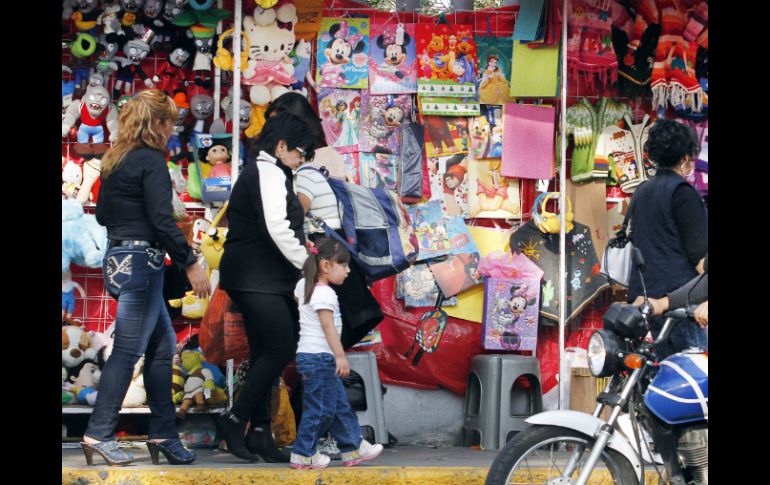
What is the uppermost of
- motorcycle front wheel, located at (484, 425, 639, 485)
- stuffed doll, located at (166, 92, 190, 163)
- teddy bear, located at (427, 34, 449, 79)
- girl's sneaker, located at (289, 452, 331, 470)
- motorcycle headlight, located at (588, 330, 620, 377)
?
teddy bear, located at (427, 34, 449, 79)

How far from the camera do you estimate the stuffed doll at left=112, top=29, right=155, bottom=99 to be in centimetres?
721

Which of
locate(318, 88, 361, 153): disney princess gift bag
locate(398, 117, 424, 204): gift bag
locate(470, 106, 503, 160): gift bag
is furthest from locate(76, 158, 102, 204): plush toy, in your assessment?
locate(470, 106, 503, 160): gift bag

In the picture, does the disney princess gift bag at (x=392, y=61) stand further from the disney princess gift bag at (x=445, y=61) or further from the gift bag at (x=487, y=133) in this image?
the gift bag at (x=487, y=133)

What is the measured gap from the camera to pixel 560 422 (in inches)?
175

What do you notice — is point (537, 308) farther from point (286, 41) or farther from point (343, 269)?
point (286, 41)

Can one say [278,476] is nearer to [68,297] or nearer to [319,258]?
[319,258]

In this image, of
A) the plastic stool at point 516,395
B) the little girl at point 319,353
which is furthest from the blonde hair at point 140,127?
the plastic stool at point 516,395

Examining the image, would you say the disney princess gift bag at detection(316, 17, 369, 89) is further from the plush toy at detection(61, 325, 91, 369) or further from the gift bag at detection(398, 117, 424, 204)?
the plush toy at detection(61, 325, 91, 369)

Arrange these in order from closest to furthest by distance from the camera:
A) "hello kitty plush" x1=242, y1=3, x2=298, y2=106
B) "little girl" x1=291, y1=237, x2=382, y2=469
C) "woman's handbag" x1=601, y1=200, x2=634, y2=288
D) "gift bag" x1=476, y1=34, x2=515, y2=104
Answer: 1. "woman's handbag" x1=601, y1=200, x2=634, y2=288
2. "little girl" x1=291, y1=237, x2=382, y2=469
3. "hello kitty plush" x1=242, y1=3, x2=298, y2=106
4. "gift bag" x1=476, y1=34, x2=515, y2=104

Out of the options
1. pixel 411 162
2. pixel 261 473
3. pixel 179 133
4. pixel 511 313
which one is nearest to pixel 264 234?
pixel 261 473

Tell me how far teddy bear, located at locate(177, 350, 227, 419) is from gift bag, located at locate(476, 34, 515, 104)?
8.33 feet

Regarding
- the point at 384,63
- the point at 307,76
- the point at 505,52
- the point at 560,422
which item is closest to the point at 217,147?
the point at 307,76
